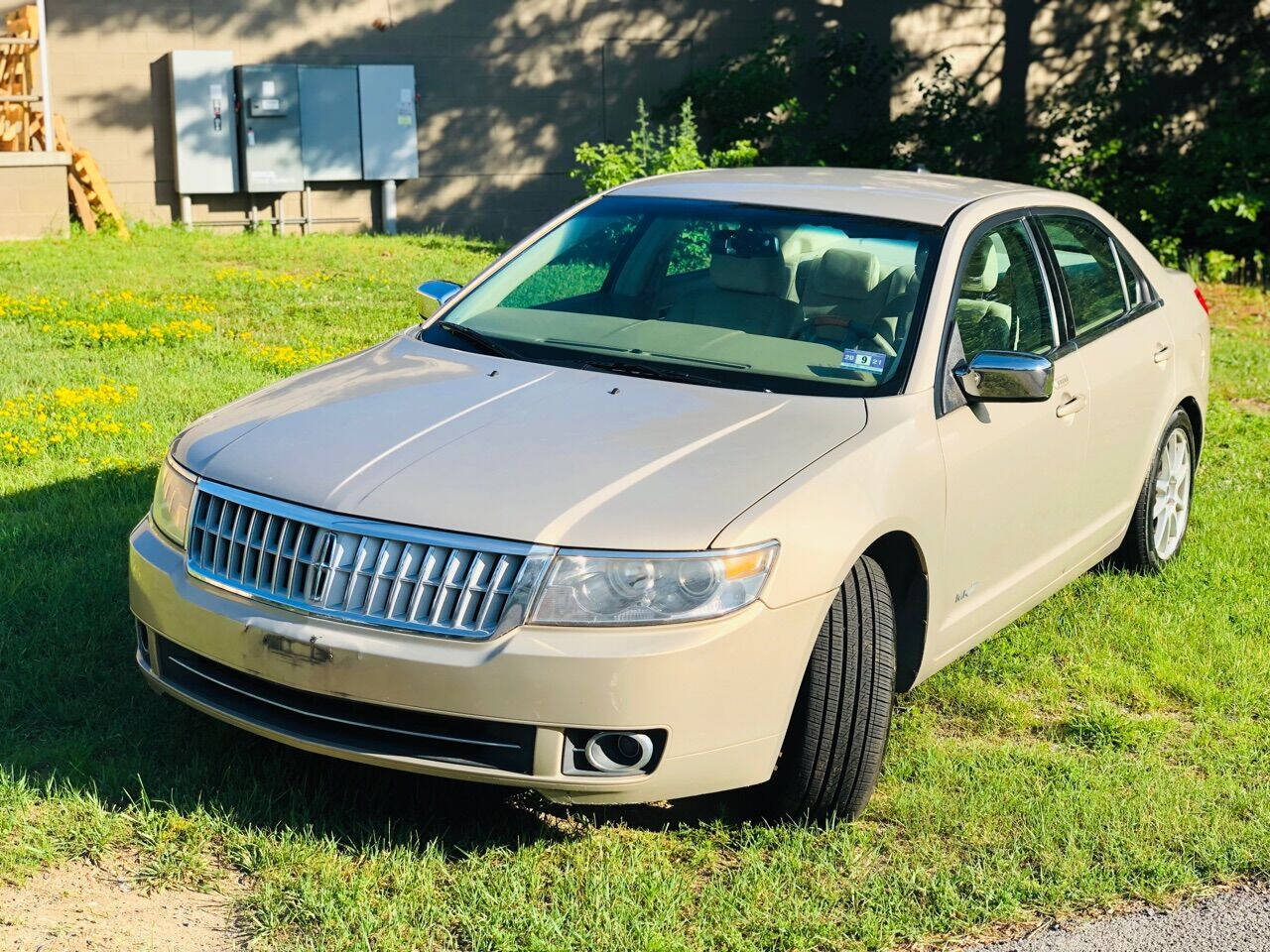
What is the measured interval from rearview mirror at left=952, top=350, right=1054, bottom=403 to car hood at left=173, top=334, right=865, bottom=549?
0.40m

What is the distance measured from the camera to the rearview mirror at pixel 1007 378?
4.31 metres

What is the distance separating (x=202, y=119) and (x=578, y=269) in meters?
11.2

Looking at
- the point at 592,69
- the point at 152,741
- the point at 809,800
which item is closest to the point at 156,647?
the point at 152,741

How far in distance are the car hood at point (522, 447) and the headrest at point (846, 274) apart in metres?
0.60

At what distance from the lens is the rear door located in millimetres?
5273

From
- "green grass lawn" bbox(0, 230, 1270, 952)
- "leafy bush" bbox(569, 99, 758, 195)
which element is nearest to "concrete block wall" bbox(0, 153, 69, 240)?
"leafy bush" bbox(569, 99, 758, 195)

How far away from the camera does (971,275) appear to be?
4797 millimetres

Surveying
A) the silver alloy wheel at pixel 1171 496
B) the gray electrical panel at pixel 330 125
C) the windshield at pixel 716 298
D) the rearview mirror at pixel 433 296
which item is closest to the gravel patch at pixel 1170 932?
the windshield at pixel 716 298

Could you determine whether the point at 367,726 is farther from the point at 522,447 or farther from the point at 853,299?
the point at 853,299

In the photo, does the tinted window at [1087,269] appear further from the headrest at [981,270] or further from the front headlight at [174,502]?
the front headlight at [174,502]

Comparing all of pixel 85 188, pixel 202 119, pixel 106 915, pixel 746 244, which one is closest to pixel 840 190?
pixel 746 244

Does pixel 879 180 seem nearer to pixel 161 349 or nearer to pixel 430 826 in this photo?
pixel 430 826

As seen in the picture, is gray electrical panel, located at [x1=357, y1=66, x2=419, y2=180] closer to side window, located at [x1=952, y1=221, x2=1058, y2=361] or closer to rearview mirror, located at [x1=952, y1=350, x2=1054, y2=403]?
side window, located at [x1=952, y1=221, x2=1058, y2=361]

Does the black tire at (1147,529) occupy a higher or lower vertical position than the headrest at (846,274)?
lower
